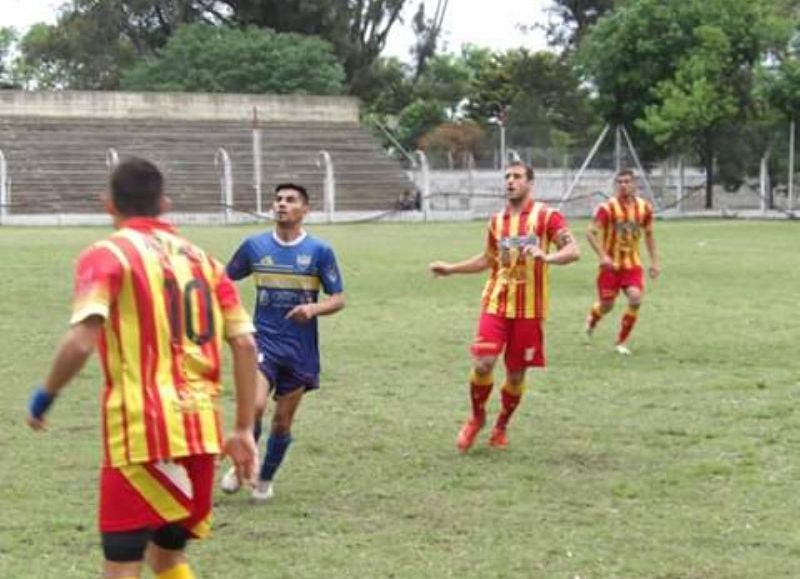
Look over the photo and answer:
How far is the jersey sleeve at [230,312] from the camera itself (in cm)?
489

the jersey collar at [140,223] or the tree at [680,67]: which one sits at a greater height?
the tree at [680,67]

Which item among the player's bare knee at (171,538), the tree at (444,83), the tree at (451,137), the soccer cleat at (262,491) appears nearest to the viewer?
the player's bare knee at (171,538)

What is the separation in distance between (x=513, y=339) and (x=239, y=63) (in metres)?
54.2

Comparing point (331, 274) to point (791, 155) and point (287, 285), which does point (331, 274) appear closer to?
point (287, 285)

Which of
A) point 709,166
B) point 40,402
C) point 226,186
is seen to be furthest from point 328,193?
point 40,402

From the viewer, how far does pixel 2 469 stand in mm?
8648

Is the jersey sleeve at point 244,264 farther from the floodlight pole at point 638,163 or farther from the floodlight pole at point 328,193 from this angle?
the floodlight pole at point 638,163

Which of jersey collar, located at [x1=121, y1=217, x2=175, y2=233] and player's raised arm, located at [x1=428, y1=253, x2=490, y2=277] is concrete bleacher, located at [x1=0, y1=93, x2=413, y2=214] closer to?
player's raised arm, located at [x1=428, y1=253, x2=490, y2=277]

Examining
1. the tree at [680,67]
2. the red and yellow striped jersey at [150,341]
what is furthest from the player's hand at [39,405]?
the tree at [680,67]


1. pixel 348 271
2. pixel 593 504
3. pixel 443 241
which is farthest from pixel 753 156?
pixel 593 504

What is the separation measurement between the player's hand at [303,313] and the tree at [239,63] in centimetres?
5503

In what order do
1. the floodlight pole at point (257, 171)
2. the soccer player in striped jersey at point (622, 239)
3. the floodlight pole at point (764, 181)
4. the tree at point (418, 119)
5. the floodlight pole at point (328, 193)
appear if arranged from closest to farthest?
the soccer player in striped jersey at point (622, 239) → the floodlight pole at point (328, 193) → the floodlight pole at point (257, 171) → the floodlight pole at point (764, 181) → the tree at point (418, 119)

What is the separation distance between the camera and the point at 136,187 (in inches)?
183

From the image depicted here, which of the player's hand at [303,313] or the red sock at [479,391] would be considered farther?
the red sock at [479,391]
